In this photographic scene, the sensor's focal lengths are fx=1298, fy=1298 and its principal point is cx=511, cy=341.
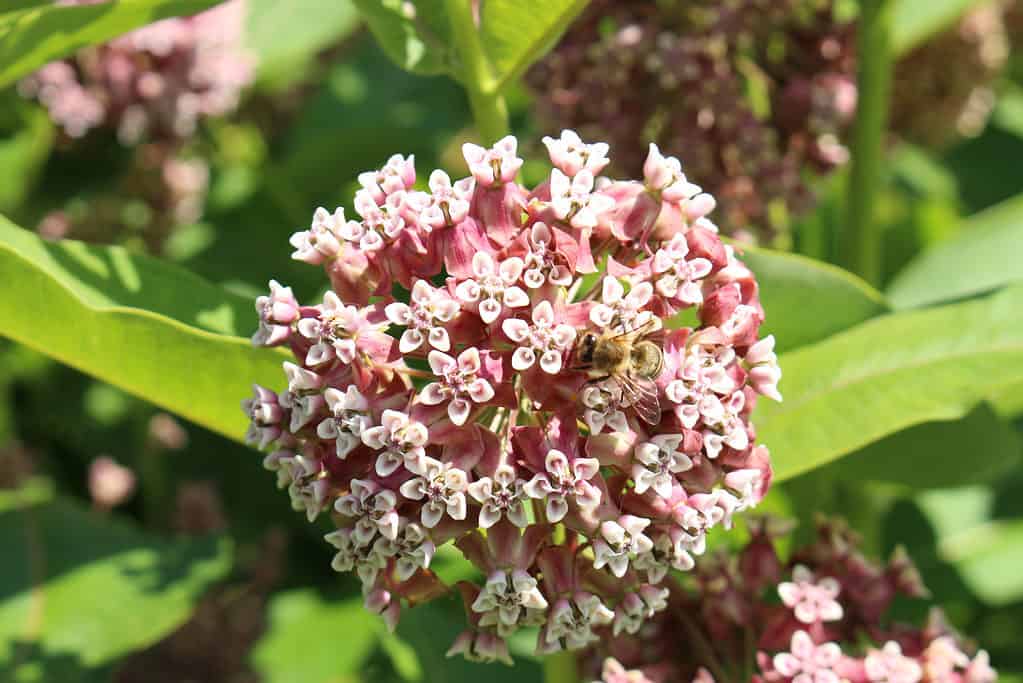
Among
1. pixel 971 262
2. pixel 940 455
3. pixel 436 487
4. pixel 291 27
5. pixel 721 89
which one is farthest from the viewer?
pixel 291 27

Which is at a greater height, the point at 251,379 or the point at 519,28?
the point at 519,28

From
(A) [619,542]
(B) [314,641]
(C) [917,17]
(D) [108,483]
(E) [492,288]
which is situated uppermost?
(E) [492,288]

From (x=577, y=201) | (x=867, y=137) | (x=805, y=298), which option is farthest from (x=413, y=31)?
(x=867, y=137)

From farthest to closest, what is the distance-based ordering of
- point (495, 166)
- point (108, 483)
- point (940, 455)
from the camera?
1. point (108, 483)
2. point (940, 455)
3. point (495, 166)

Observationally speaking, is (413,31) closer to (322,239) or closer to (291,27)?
(322,239)

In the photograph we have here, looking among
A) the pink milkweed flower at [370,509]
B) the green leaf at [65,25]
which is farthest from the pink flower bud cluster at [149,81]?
the pink milkweed flower at [370,509]

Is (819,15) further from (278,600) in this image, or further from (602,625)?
(278,600)

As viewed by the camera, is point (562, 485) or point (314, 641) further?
point (314, 641)

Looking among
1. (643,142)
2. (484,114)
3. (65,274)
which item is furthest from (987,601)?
(65,274)

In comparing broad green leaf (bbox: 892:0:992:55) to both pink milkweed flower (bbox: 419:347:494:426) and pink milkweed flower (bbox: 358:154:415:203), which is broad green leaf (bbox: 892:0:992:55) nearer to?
pink milkweed flower (bbox: 358:154:415:203)
